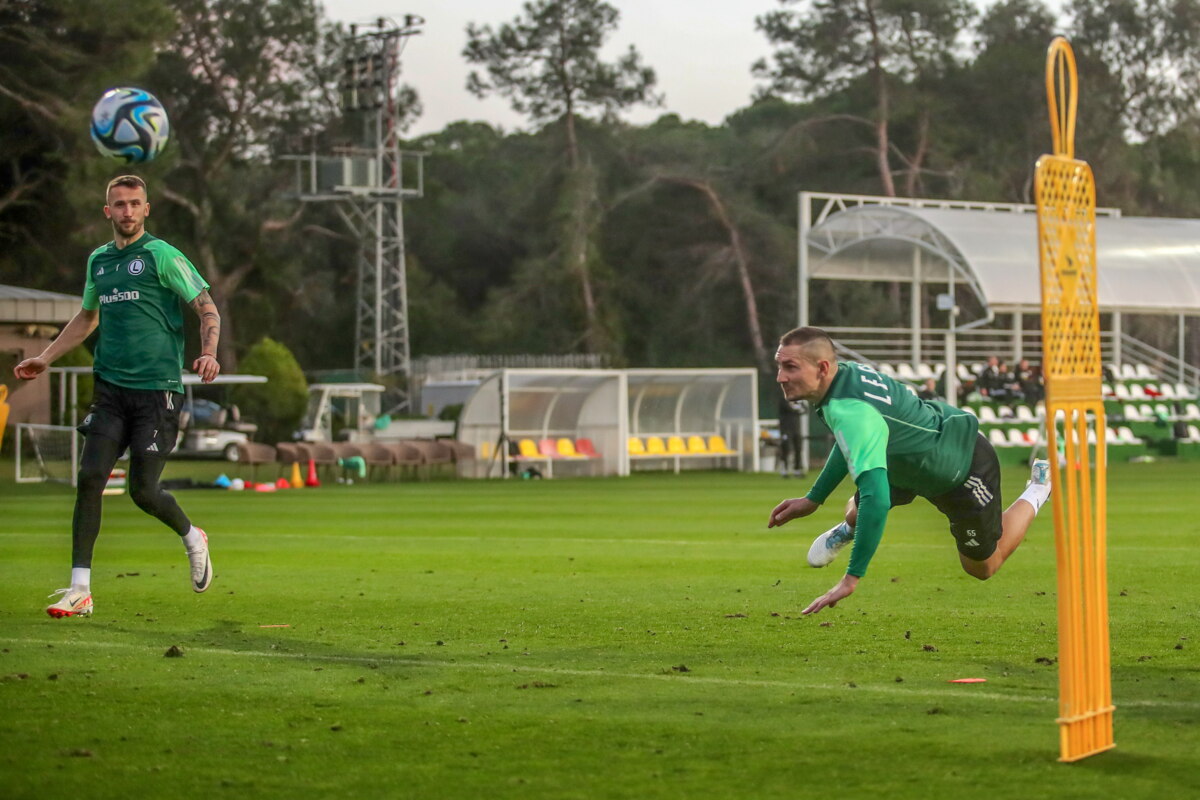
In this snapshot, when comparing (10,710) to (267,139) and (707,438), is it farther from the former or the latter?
(267,139)

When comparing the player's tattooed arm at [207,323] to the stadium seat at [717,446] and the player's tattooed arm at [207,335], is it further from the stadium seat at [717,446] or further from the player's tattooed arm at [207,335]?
the stadium seat at [717,446]

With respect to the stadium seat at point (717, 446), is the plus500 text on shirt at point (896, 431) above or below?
above

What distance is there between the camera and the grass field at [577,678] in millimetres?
5289

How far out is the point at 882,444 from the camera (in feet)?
22.3

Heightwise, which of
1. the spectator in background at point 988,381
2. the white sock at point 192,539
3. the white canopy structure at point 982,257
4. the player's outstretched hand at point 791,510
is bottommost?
the white sock at point 192,539

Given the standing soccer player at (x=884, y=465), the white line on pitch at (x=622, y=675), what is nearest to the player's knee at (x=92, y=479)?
the white line on pitch at (x=622, y=675)

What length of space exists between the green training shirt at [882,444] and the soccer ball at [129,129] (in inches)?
405

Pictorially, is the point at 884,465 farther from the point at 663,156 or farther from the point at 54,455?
the point at 663,156

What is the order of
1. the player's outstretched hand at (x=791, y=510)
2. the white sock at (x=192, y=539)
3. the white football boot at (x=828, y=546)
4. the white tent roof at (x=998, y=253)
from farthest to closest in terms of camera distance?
the white tent roof at (x=998, y=253) < the white sock at (x=192, y=539) < the player's outstretched hand at (x=791, y=510) < the white football boot at (x=828, y=546)

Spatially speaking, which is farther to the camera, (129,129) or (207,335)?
(129,129)

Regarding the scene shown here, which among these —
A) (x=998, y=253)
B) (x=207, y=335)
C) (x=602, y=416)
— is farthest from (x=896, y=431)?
(x=998, y=253)

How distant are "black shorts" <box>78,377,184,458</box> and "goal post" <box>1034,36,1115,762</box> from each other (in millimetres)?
5328

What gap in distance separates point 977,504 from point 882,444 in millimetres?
1462

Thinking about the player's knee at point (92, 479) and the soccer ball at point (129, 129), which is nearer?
the player's knee at point (92, 479)
